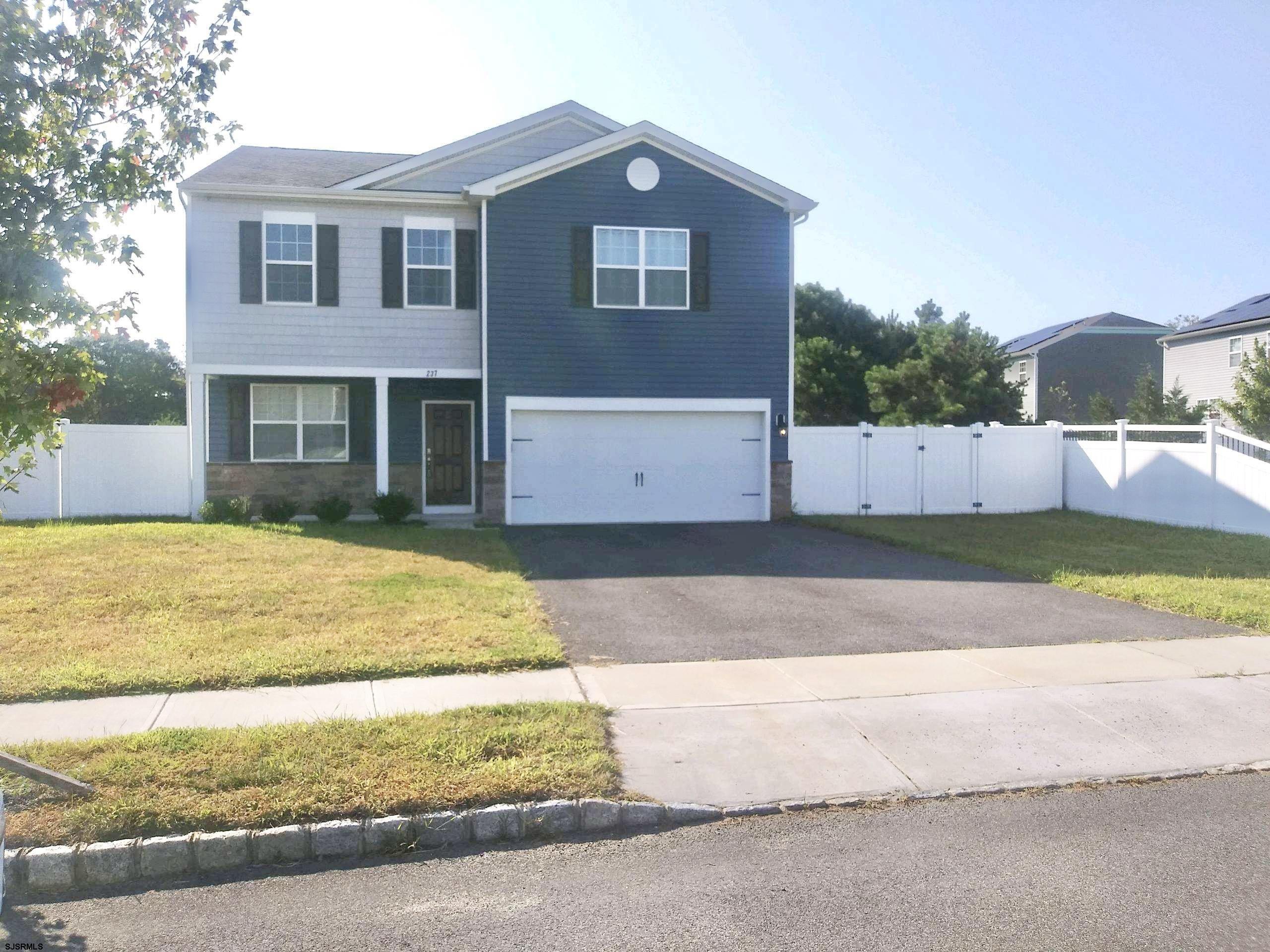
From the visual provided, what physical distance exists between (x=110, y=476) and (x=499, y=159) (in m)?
9.25

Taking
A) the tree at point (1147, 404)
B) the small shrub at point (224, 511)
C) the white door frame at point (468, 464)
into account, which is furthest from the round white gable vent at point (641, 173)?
the tree at point (1147, 404)

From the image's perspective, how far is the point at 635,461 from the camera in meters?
18.7

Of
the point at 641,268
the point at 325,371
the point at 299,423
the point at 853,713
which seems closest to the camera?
the point at 853,713

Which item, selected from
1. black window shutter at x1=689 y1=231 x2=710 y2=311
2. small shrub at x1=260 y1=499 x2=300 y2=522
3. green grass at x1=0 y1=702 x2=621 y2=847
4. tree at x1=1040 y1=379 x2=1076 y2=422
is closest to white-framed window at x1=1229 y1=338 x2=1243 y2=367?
tree at x1=1040 y1=379 x2=1076 y2=422

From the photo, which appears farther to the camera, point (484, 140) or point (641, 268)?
point (484, 140)

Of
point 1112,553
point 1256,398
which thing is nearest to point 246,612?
point 1112,553

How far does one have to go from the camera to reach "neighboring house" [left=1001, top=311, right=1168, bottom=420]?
145ft

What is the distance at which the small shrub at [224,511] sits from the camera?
57.8 feet

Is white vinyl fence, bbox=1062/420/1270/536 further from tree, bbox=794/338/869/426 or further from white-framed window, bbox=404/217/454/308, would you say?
tree, bbox=794/338/869/426

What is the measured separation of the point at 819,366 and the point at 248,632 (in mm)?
33914

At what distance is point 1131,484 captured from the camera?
1895cm

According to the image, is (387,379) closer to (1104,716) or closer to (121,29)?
(121,29)

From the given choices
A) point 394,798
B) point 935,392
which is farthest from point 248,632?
point 935,392

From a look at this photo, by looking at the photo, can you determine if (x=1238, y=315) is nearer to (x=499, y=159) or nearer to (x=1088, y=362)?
(x=1088, y=362)
